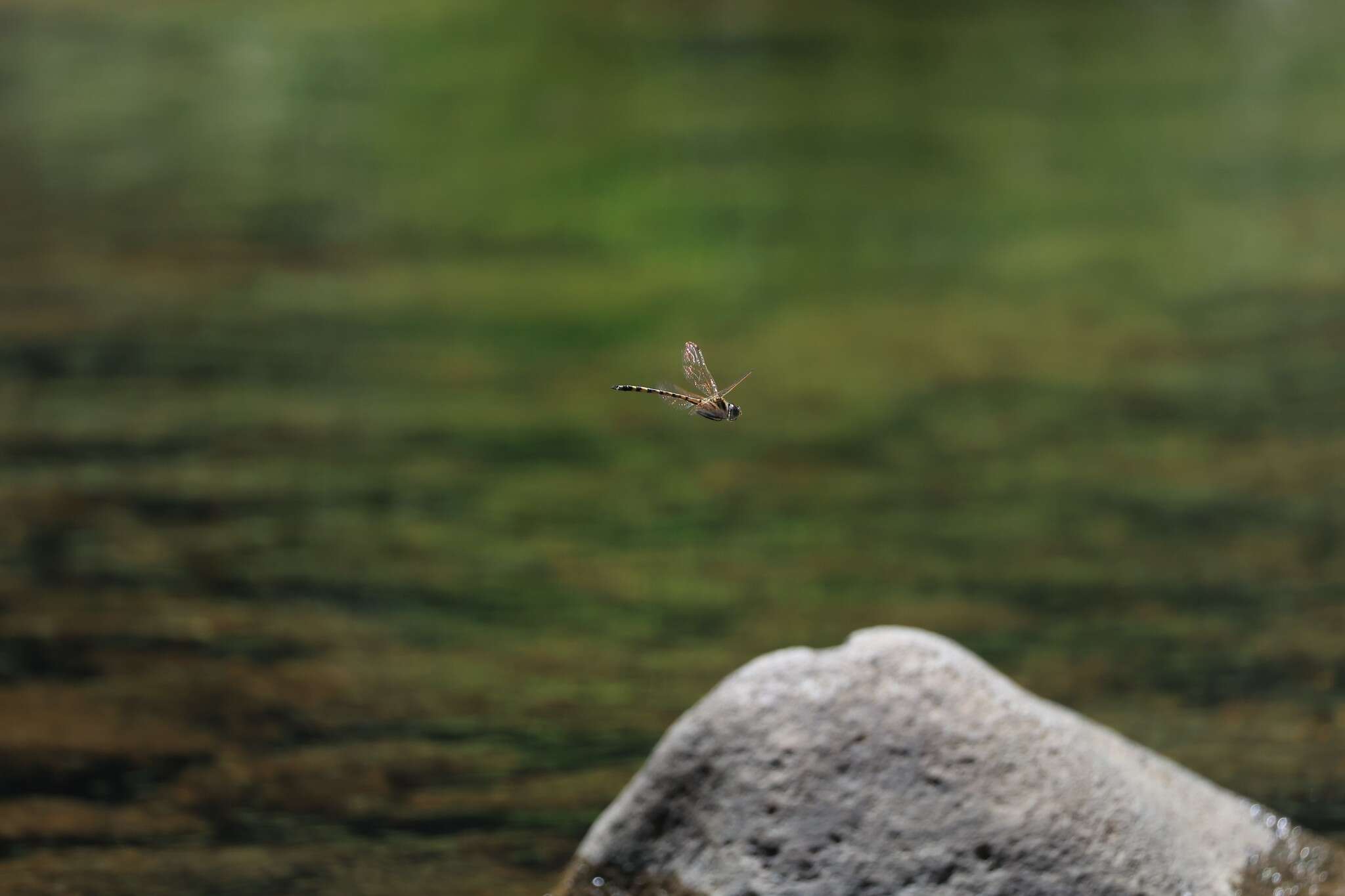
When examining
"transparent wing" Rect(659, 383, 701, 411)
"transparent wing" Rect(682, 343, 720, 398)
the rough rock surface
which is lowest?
the rough rock surface

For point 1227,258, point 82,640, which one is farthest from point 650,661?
point 1227,258

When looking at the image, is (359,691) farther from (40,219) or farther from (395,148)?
(395,148)

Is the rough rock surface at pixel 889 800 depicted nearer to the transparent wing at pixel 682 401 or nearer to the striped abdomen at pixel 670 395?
the transparent wing at pixel 682 401

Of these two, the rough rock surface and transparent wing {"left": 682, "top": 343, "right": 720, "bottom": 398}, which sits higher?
transparent wing {"left": 682, "top": 343, "right": 720, "bottom": 398}

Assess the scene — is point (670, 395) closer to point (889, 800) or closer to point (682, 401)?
point (682, 401)

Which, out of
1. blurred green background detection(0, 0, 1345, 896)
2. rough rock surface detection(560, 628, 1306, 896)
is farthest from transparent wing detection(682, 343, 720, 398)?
blurred green background detection(0, 0, 1345, 896)

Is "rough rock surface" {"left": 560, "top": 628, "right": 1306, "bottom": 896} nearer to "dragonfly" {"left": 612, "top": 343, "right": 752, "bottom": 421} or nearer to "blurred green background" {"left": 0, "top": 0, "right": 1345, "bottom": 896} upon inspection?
"blurred green background" {"left": 0, "top": 0, "right": 1345, "bottom": 896}

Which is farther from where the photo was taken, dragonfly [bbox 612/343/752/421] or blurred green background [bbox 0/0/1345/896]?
blurred green background [bbox 0/0/1345/896]
